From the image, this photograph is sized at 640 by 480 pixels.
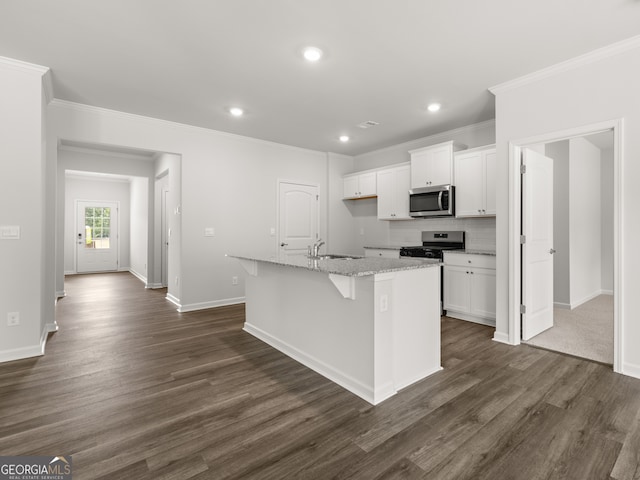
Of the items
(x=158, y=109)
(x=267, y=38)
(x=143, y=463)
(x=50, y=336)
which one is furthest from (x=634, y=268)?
(x=50, y=336)

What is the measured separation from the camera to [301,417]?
6.81ft

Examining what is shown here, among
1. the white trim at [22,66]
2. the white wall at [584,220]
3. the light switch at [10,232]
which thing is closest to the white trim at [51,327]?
the light switch at [10,232]

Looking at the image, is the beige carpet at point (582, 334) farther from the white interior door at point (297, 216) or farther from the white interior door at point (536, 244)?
the white interior door at point (297, 216)

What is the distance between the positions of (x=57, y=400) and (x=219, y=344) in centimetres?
139

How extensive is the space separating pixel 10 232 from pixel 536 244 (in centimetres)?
519

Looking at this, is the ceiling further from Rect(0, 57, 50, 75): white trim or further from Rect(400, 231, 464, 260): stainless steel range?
Rect(400, 231, 464, 260): stainless steel range

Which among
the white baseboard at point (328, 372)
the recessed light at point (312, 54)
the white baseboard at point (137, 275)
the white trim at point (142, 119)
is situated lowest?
the white baseboard at point (328, 372)

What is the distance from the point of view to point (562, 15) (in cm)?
232

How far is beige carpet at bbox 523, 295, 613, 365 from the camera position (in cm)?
315

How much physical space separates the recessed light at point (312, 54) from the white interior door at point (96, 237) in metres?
9.13

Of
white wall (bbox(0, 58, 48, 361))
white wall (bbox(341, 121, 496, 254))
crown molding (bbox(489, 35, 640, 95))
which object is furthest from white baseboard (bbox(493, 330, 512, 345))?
white wall (bbox(0, 58, 48, 361))

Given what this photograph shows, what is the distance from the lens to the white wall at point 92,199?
29.9 feet

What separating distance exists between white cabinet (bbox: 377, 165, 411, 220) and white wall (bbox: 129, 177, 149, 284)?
508 cm

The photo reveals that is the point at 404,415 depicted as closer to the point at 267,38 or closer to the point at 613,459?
the point at 613,459
